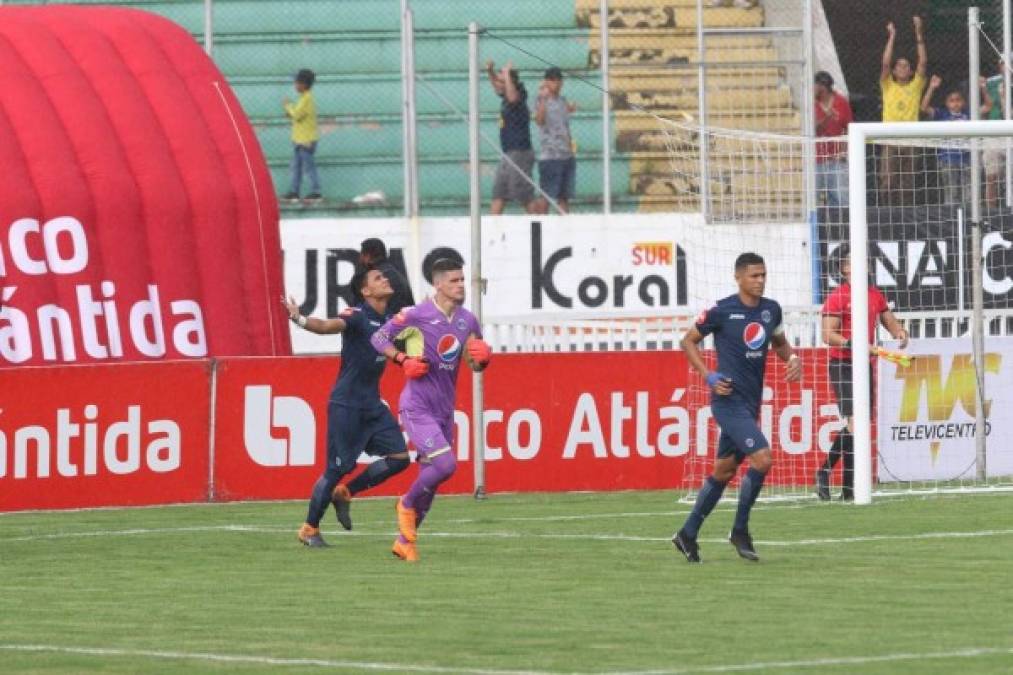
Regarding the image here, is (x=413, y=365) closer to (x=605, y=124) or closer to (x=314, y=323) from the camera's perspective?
(x=314, y=323)

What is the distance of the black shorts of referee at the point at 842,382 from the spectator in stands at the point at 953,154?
14.7 feet

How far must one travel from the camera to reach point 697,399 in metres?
22.9

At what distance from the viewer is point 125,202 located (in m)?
25.8

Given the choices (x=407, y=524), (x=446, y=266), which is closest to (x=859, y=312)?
(x=446, y=266)

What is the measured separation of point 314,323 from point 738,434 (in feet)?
10.5

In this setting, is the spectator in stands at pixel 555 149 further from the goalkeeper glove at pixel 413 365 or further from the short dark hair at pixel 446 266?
the goalkeeper glove at pixel 413 365

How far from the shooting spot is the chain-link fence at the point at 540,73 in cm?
2986

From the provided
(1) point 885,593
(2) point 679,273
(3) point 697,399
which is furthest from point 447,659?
(2) point 679,273

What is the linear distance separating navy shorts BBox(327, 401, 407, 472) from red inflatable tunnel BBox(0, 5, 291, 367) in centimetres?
799

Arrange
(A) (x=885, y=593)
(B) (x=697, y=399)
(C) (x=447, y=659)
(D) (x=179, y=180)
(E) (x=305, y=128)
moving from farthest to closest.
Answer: (E) (x=305, y=128)
(D) (x=179, y=180)
(B) (x=697, y=399)
(A) (x=885, y=593)
(C) (x=447, y=659)

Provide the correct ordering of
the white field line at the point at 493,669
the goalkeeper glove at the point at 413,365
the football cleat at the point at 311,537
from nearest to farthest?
the white field line at the point at 493,669
the goalkeeper glove at the point at 413,365
the football cleat at the point at 311,537

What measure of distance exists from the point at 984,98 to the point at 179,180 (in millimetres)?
9475

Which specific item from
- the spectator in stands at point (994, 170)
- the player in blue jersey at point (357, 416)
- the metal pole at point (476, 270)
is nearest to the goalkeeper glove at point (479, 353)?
the player in blue jersey at point (357, 416)

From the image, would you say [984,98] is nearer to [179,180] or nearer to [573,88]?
[573,88]
